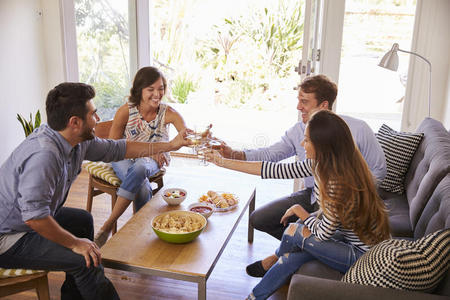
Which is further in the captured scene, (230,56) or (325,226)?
(230,56)

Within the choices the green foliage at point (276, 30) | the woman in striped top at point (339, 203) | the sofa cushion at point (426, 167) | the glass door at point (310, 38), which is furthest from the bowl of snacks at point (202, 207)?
the green foliage at point (276, 30)

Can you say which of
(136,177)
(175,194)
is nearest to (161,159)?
(136,177)

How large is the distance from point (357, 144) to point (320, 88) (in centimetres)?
38

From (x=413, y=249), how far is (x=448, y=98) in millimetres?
2392

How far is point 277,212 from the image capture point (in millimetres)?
2482

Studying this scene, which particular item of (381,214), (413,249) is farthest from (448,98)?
(413,249)

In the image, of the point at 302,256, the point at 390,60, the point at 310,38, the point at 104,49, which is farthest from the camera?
the point at 104,49

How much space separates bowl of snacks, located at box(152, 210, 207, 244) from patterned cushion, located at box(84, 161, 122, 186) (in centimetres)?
72

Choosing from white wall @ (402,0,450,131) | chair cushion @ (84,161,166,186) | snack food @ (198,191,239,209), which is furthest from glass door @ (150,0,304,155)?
snack food @ (198,191,239,209)

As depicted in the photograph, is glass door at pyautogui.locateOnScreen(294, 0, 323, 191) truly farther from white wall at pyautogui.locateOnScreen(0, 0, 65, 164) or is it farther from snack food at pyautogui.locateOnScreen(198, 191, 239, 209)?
white wall at pyautogui.locateOnScreen(0, 0, 65, 164)

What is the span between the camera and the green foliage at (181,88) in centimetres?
696

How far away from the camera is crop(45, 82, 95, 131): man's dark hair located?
1854 millimetres

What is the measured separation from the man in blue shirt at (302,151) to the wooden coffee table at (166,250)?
205 mm

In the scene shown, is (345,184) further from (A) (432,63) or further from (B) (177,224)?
(A) (432,63)
